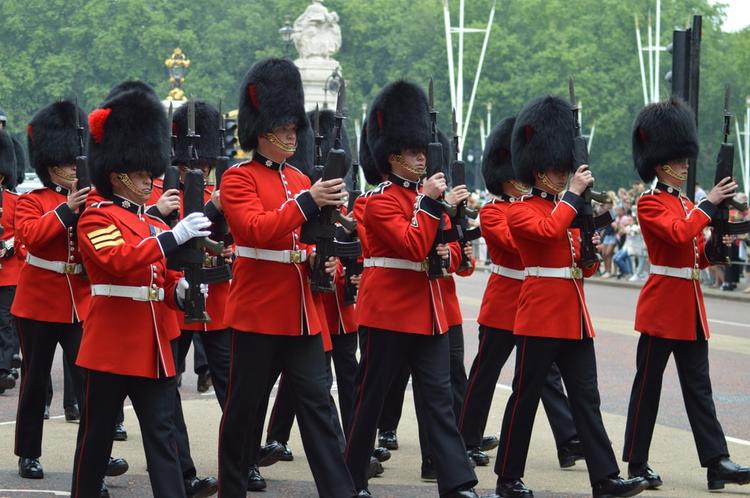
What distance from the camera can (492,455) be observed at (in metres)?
9.00

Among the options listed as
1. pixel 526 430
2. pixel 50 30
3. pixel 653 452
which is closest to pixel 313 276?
pixel 526 430

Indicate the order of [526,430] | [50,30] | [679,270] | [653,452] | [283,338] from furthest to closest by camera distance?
[50,30] < [653,452] < [679,270] < [526,430] < [283,338]

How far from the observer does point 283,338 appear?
22.2ft

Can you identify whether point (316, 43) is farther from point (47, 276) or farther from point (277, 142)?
point (277, 142)

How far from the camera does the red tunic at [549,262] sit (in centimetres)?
730

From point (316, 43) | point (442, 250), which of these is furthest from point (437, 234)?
point (316, 43)

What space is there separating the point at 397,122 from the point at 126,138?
1494 mm

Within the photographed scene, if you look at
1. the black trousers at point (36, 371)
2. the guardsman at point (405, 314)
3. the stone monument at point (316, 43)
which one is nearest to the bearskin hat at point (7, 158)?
the black trousers at point (36, 371)

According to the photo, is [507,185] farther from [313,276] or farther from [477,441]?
[313,276]

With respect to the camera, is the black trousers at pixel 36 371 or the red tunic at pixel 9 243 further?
the red tunic at pixel 9 243

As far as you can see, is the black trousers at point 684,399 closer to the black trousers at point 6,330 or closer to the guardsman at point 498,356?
the guardsman at point 498,356

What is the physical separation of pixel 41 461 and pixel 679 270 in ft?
11.0

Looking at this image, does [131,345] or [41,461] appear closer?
[131,345]

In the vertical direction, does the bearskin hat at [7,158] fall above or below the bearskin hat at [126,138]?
below
